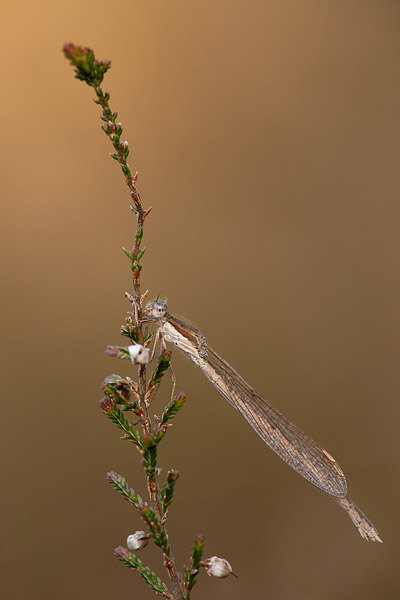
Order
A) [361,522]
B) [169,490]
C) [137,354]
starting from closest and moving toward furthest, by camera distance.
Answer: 1. [137,354]
2. [169,490]
3. [361,522]

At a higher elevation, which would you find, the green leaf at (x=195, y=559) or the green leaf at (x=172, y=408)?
the green leaf at (x=172, y=408)

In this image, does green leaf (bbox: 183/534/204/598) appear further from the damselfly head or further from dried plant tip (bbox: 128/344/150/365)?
the damselfly head

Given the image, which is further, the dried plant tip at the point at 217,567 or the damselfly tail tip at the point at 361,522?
the damselfly tail tip at the point at 361,522

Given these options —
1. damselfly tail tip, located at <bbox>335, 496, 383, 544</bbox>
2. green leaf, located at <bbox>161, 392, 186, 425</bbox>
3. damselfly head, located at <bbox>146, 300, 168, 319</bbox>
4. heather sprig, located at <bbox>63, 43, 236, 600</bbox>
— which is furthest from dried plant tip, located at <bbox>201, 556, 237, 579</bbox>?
damselfly tail tip, located at <bbox>335, 496, 383, 544</bbox>

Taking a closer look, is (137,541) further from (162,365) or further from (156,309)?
(156,309)

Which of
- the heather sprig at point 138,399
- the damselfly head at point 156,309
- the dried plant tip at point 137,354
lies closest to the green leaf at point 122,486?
the heather sprig at point 138,399

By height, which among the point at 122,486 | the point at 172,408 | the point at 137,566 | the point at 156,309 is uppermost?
the point at 156,309

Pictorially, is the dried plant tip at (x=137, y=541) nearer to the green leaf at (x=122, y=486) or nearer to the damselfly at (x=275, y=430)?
the green leaf at (x=122, y=486)

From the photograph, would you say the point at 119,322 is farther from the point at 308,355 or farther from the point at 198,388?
the point at 308,355

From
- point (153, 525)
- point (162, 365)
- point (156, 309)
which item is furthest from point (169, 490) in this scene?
point (156, 309)
